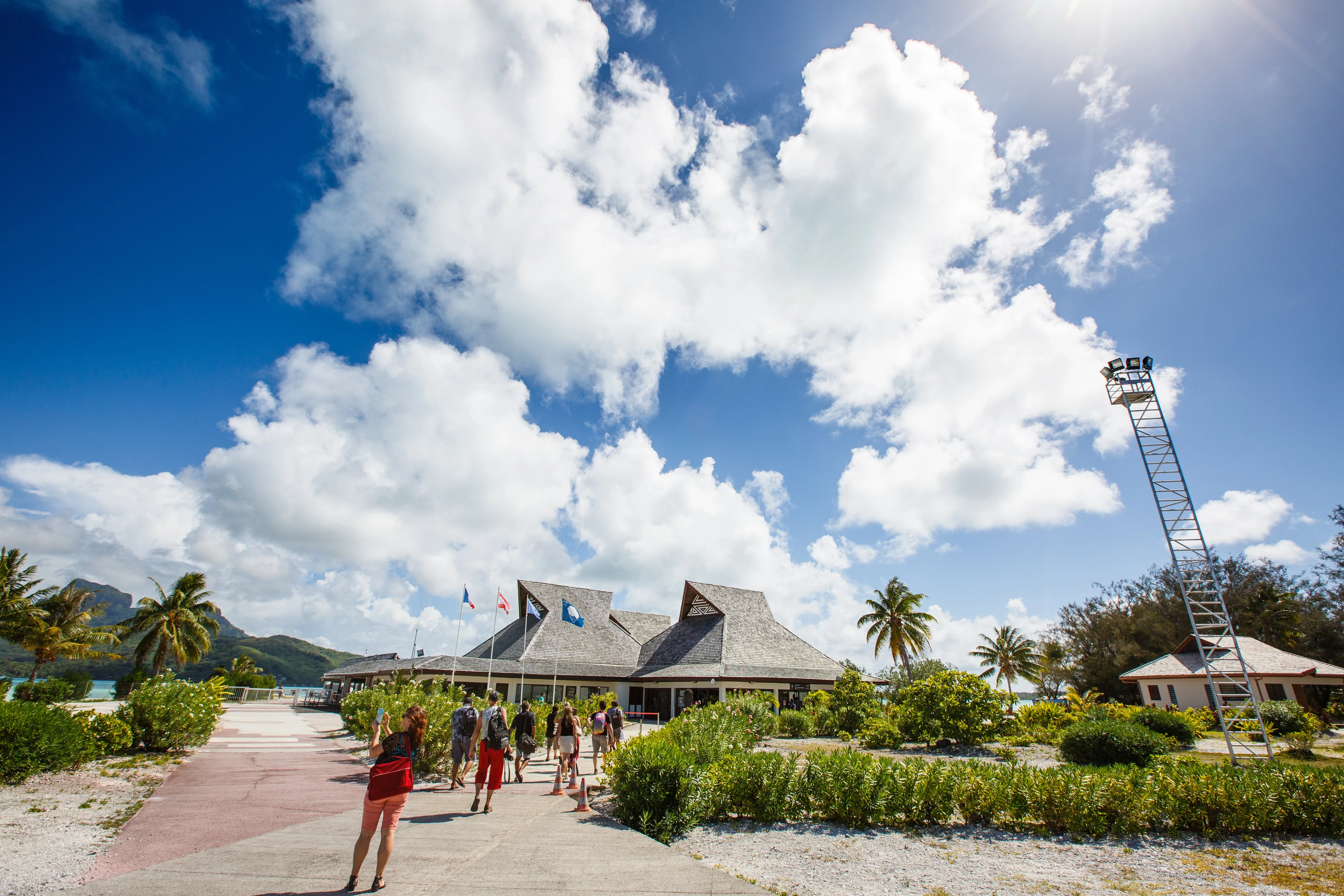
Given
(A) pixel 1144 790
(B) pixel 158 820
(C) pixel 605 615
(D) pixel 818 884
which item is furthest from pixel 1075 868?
(C) pixel 605 615

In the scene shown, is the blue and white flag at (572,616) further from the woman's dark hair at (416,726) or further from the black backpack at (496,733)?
the woman's dark hair at (416,726)

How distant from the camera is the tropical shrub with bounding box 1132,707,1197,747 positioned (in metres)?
19.6

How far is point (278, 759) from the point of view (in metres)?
15.2

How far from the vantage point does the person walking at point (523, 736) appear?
1209 centimetres

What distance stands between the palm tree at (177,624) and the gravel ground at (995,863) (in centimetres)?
4789

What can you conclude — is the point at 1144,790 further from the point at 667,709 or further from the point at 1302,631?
the point at 1302,631

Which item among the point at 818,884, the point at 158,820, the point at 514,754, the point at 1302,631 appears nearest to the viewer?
the point at 818,884

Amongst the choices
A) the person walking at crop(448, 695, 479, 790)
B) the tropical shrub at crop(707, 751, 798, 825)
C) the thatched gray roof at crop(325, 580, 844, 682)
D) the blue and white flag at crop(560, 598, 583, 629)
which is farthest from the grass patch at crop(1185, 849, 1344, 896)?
the thatched gray roof at crop(325, 580, 844, 682)

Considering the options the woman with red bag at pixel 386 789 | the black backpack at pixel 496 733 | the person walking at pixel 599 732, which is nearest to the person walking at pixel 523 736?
the person walking at pixel 599 732

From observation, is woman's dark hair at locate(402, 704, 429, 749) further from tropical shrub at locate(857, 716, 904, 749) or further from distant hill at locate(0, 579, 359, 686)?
distant hill at locate(0, 579, 359, 686)

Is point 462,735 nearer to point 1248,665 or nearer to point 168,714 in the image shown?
point 168,714

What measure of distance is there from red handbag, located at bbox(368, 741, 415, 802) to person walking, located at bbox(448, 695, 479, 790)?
5689mm

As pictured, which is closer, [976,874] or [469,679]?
[976,874]

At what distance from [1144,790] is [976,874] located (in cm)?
384
